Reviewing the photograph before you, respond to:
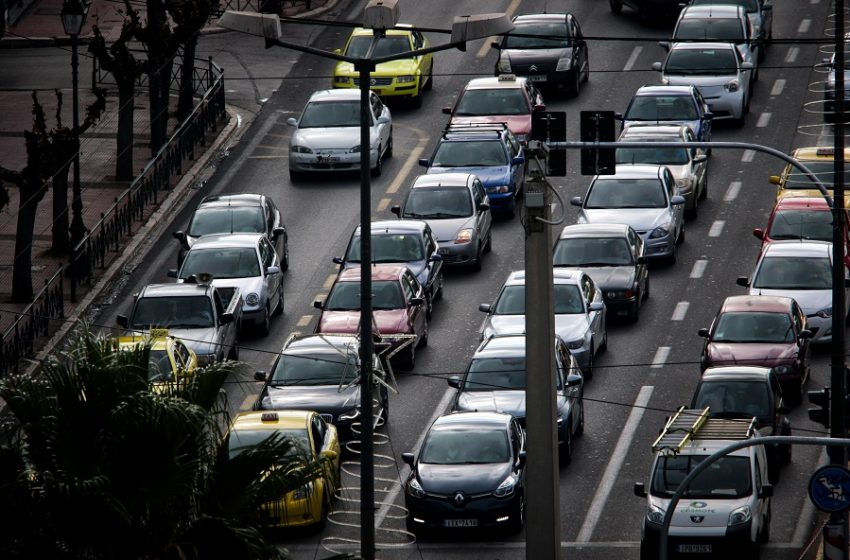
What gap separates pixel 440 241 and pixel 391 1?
46.9 feet

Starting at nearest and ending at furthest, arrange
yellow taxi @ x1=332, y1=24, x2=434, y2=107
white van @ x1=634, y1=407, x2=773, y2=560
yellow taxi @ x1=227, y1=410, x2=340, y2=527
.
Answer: white van @ x1=634, y1=407, x2=773, y2=560, yellow taxi @ x1=227, y1=410, x2=340, y2=527, yellow taxi @ x1=332, y1=24, x2=434, y2=107

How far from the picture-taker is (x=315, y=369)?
3142 cm

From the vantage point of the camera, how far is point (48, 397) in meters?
16.5

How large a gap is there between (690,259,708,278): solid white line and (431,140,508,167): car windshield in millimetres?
4787

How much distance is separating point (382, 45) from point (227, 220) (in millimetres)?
12235

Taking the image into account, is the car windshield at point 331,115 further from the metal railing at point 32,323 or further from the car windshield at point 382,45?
the metal railing at point 32,323

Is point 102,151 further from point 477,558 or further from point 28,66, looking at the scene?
point 477,558

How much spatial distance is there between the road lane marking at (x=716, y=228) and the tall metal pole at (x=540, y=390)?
15341 mm

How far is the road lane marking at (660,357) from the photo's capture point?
34594 mm

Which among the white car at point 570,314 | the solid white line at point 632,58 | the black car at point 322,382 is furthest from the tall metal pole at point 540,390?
the solid white line at point 632,58

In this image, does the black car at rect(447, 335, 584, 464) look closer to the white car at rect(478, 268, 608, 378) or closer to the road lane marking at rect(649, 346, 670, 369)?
the white car at rect(478, 268, 608, 378)

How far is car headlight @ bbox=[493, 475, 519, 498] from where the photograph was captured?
27938 mm

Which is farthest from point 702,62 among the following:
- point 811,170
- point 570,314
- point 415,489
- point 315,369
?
point 415,489

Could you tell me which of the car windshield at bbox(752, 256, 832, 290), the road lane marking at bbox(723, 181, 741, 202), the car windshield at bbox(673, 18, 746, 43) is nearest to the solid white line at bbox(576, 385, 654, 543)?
the car windshield at bbox(752, 256, 832, 290)
